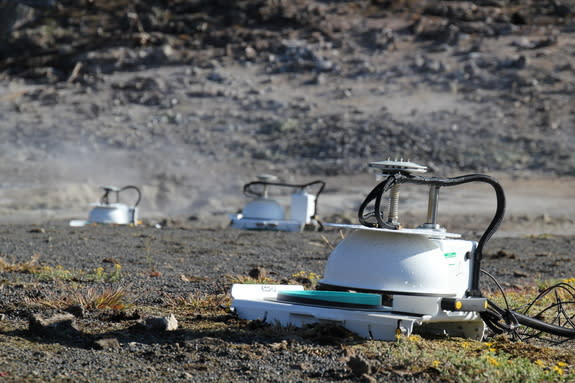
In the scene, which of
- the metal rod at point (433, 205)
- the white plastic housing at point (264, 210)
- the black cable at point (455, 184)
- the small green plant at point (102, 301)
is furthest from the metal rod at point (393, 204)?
the white plastic housing at point (264, 210)

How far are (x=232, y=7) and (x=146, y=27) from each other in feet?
15.5

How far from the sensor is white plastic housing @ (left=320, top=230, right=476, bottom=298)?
5.69 m

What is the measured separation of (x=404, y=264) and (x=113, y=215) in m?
13.6

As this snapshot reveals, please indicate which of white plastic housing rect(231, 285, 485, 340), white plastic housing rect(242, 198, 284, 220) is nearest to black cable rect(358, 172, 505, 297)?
white plastic housing rect(231, 285, 485, 340)

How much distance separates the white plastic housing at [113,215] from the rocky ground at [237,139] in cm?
93

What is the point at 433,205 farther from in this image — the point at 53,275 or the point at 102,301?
the point at 53,275

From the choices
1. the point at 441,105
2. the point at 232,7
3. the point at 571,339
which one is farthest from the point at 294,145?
the point at 571,339

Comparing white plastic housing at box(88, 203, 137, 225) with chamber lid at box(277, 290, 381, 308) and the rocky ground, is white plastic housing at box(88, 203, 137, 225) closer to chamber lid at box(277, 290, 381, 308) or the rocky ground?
the rocky ground

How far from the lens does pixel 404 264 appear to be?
5711 mm

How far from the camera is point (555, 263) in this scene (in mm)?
13180

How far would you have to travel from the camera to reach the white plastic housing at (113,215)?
18609 mm

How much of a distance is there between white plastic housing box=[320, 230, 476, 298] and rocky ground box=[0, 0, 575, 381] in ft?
1.81

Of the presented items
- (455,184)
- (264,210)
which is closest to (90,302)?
(455,184)

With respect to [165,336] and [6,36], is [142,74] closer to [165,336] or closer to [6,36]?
[6,36]
